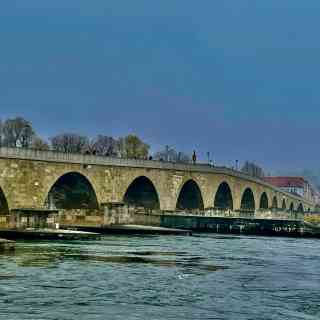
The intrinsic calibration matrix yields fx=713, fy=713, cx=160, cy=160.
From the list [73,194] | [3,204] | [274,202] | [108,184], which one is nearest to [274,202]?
[274,202]

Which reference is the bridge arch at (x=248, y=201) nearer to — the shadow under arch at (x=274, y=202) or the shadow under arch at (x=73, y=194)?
the shadow under arch at (x=274, y=202)

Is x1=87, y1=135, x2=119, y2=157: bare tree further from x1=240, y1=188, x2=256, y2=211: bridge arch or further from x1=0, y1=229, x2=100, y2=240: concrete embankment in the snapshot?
x1=0, y1=229, x2=100, y2=240: concrete embankment

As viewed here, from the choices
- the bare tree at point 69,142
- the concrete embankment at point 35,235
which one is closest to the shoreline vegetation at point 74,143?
the bare tree at point 69,142

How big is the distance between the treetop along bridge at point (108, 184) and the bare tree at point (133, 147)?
79.8 feet

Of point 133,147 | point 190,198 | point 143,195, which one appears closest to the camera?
point 143,195

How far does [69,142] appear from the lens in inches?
4847

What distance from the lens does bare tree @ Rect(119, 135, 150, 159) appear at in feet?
403

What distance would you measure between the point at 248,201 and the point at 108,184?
52.7 metres

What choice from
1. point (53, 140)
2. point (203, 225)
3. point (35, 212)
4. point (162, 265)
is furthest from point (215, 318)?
point (53, 140)

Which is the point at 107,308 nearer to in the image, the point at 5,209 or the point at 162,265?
the point at 162,265

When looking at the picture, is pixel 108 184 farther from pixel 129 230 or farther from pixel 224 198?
pixel 224 198

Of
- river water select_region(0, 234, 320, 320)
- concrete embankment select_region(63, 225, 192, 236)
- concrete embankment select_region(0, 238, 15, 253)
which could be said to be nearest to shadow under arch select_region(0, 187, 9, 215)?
concrete embankment select_region(63, 225, 192, 236)

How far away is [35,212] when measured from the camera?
177ft

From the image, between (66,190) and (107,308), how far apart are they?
4659 centimetres
